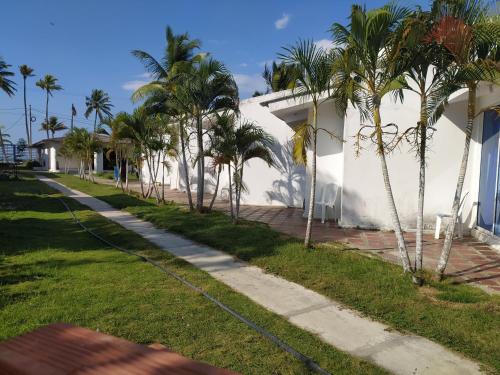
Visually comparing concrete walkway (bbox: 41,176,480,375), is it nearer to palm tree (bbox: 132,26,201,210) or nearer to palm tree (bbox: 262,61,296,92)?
palm tree (bbox: 132,26,201,210)

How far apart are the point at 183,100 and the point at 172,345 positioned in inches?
354

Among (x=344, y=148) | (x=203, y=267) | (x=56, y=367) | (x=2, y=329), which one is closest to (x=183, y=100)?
(x=344, y=148)

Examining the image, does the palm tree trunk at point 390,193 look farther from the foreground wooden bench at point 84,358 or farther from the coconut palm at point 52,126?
the coconut palm at point 52,126

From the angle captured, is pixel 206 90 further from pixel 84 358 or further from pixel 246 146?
pixel 84 358

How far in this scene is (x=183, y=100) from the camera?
11.7 metres

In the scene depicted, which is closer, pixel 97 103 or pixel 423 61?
pixel 423 61

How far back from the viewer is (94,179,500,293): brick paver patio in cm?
604

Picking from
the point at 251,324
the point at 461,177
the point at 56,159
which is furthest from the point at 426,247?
the point at 56,159

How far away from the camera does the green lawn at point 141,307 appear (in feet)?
12.0

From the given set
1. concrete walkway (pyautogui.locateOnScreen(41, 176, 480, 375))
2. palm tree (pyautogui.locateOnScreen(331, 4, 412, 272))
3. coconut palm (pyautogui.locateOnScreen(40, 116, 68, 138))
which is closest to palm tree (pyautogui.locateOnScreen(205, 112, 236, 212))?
concrete walkway (pyautogui.locateOnScreen(41, 176, 480, 375))

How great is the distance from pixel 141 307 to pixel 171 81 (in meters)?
10.4

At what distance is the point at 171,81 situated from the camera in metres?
13.6

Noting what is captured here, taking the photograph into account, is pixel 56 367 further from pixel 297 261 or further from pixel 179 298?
pixel 297 261

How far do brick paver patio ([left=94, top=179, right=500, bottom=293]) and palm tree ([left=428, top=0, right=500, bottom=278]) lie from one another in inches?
112
